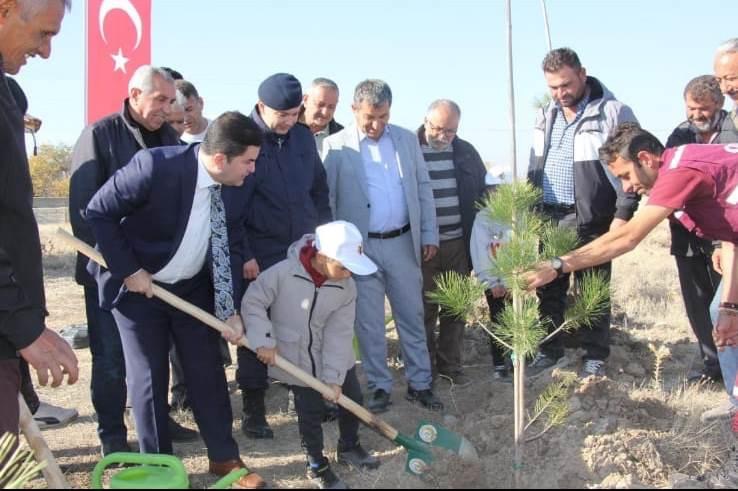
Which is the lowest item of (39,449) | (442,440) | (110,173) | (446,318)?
(442,440)

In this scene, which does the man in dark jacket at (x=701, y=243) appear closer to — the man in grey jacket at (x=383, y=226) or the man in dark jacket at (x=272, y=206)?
the man in grey jacket at (x=383, y=226)

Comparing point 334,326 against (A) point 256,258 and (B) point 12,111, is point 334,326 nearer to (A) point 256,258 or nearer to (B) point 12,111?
(A) point 256,258

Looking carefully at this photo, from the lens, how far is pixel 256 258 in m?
4.40

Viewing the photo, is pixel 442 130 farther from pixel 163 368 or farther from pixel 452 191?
pixel 163 368

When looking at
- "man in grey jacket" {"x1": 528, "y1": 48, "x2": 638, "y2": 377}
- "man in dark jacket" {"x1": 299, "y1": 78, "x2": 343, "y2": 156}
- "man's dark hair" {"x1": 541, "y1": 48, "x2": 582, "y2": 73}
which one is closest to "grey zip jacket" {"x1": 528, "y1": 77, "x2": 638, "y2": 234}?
"man in grey jacket" {"x1": 528, "y1": 48, "x2": 638, "y2": 377}

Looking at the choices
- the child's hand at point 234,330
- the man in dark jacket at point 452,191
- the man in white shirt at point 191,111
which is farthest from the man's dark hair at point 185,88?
the child's hand at point 234,330

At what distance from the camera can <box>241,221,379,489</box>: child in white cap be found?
3529mm

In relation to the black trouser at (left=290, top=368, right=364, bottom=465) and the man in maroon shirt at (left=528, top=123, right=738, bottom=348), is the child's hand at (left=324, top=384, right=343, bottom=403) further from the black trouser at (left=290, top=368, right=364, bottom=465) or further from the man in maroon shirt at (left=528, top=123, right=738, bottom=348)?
the man in maroon shirt at (left=528, top=123, right=738, bottom=348)

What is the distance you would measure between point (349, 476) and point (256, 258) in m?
1.42

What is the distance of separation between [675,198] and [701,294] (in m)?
1.75

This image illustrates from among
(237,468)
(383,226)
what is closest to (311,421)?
(237,468)

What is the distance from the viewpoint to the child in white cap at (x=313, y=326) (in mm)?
3529

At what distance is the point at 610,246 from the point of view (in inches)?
145

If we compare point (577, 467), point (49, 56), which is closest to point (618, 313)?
point (577, 467)
